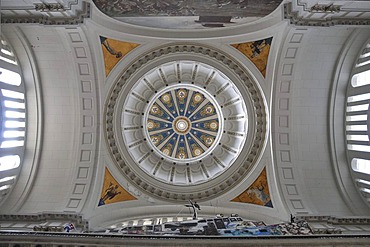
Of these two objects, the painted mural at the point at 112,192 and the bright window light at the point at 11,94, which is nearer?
the bright window light at the point at 11,94

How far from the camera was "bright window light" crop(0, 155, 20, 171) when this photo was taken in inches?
531

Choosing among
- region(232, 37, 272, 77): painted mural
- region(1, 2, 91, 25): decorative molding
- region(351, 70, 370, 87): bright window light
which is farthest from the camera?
region(232, 37, 272, 77): painted mural

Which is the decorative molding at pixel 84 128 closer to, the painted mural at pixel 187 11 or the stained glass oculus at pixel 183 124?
the painted mural at pixel 187 11

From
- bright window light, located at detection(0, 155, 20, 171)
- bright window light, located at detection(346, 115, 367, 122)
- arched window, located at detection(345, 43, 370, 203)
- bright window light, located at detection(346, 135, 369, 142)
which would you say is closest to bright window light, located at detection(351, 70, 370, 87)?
arched window, located at detection(345, 43, 370, 203)

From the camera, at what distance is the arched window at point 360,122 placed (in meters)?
13.6

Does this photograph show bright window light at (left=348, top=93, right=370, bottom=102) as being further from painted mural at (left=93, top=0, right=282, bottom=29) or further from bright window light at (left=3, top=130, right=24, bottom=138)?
bright window light at (left=3, top=130, right=24, bottom=138)

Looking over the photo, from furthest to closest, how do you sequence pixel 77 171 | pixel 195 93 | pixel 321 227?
pixel 195 93, pixel 77 171, pixel 321 227

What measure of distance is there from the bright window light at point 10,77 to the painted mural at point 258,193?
10.9 meters

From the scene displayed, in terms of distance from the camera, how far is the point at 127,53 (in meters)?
15.2

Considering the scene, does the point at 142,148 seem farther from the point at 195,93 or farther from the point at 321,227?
the point at 321,227

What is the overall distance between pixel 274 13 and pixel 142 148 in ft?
33.3

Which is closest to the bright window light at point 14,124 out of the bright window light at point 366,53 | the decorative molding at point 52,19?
the decorative molding at point 52,19

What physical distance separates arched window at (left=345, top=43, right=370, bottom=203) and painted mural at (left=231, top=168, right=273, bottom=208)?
3.79 m

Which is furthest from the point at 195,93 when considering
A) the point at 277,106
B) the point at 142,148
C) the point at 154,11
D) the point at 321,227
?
the point at 321,227
